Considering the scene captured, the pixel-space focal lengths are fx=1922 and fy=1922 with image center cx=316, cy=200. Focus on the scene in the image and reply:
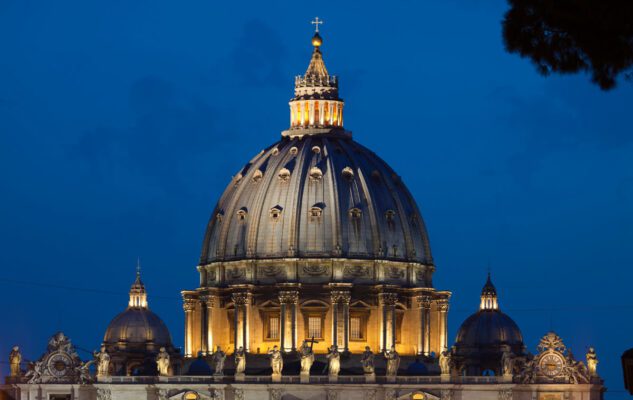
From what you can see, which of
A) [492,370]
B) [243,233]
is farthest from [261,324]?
[492,370]

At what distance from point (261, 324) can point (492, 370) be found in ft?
68.1

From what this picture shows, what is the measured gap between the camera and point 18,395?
156m

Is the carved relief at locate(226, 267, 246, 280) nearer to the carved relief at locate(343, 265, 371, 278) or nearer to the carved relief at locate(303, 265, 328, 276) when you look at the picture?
the carved relief at locate(303, 265, 328, 276)

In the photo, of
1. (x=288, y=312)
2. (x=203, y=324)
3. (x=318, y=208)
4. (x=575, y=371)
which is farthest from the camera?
(x=203, y=324)

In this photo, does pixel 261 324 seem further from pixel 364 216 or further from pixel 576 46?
pixel 576 46

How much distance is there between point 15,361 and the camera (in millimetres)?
158625

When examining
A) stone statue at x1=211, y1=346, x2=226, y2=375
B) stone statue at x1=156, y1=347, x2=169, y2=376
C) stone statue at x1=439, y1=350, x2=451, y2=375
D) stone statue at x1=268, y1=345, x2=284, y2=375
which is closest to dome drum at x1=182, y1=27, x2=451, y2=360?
stone statue at x1=211, y1=346, x2=226, y2=375

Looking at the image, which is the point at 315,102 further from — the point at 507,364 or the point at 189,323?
the point at 507,364

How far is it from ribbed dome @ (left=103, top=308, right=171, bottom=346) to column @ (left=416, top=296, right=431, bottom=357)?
2241 centimetres

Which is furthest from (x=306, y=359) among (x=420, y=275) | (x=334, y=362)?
(x=420, y=275)

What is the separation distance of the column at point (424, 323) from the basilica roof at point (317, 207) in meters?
3.79

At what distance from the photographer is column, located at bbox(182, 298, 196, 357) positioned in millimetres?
169500

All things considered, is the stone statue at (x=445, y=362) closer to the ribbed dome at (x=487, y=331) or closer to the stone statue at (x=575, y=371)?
the stone statue at (x=575, y=371)

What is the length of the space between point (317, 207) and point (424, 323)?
14.0 meters
